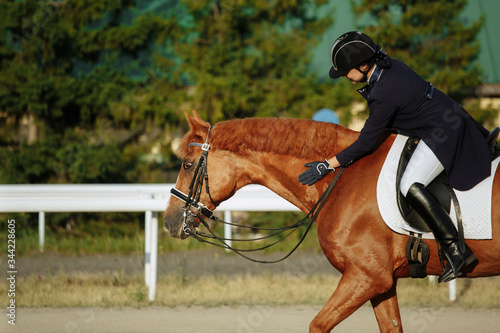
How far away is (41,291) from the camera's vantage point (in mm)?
6453

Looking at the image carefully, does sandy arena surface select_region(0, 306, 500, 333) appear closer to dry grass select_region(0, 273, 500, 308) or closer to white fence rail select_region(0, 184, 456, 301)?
dry grass select_region(0, 273, 500, 308)

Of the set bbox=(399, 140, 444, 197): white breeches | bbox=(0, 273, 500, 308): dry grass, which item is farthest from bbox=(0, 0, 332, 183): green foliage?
bbox=(399, 140, 444, 197): white breeches

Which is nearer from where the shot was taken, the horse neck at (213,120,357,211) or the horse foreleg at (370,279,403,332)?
the horse foreleg at (370,279,403,332)

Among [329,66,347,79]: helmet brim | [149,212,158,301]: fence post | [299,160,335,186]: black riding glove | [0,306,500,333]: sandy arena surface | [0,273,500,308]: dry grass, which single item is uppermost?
[329,66,347,79]: helmet brim

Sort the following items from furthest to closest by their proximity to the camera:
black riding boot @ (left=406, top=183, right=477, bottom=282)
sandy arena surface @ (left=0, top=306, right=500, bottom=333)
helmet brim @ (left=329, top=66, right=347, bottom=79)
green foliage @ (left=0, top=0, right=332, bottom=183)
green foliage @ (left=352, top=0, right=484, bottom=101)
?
green foliage @ (left=352, top=0, right=484, bottom=101), green foliage @ (left=0, top=0, right=332, bottom=183), sandy arena surface @ (left=0, top=306, right=500, bottom=333), helmet brim @ (left=329, top=66, right=347, bottom=79), black riding boot @ (left=406, top=183, right=477, bottom=282)

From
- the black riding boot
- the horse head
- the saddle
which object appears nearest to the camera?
the black riding boot

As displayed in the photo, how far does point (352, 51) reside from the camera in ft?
12.6

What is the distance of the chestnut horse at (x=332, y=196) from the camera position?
147 inches

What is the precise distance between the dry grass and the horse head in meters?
2.31

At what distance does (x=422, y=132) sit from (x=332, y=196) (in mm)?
781

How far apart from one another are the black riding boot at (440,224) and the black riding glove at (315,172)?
→ 0.61m

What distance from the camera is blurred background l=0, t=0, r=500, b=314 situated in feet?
36.0

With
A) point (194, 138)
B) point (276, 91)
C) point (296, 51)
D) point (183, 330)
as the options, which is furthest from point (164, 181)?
point (194, 138)

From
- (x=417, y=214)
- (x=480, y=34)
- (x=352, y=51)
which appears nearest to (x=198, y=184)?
(x=352, y=51)
